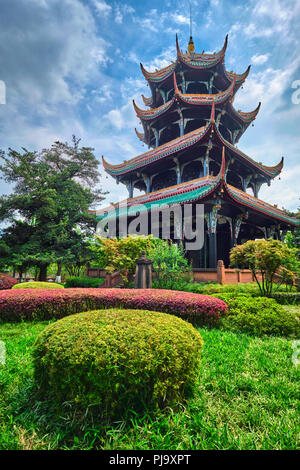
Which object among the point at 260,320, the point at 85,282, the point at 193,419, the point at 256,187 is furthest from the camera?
the point at 256,187

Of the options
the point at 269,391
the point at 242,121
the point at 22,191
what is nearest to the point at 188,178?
the point at 242,121

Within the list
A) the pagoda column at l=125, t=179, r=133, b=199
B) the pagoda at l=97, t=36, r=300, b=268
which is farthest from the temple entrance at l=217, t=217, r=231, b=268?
the pagoda column at l=125, t=179, r=133, b=199

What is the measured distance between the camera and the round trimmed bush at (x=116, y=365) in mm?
1881

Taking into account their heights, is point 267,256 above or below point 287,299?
above

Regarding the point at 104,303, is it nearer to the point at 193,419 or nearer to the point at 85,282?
the point at 193,419

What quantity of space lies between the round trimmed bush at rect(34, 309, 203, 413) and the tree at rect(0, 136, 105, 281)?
13.1 m

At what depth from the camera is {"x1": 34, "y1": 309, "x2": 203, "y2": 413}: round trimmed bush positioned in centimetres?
188

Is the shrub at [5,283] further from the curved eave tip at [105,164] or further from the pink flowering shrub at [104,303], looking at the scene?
the curved eave tip at [105,164]

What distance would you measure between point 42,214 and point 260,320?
14.6 metres

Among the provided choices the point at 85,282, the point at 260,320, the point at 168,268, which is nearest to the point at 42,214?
the point at 85,282

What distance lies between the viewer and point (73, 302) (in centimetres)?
606

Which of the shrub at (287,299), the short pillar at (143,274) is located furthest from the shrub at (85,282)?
the shrub at (287,299)

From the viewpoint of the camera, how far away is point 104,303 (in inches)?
236

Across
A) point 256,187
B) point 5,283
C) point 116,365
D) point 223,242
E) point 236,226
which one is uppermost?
point 256,187
